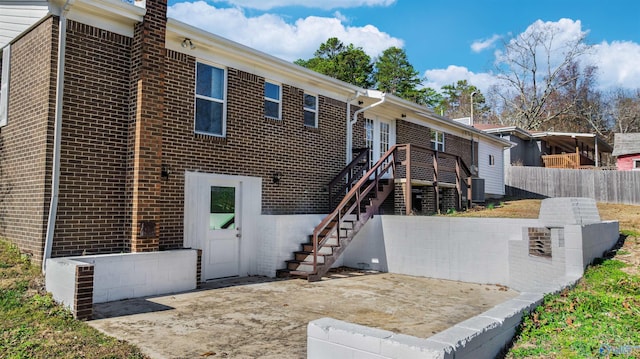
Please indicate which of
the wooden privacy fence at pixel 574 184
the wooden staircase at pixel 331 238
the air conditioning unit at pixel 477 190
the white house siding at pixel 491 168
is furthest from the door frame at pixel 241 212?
the wooden privacy fence at pixel 574 184

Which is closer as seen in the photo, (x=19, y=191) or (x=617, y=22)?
(x=19, y=191)

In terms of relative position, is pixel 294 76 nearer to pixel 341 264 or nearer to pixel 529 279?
pixel 341 264

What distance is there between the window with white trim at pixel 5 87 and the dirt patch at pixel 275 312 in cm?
459

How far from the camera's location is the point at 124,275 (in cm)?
694

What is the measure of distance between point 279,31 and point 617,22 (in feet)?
84.6

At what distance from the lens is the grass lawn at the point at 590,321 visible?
13.1 feet

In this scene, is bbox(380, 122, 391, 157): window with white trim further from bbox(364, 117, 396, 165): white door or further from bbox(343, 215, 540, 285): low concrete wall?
bbox(343, 215, 540, 285): low concrete wall

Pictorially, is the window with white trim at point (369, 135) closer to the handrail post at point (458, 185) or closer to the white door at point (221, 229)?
the handrail post at point (458, 185)

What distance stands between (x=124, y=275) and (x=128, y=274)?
0.22ft

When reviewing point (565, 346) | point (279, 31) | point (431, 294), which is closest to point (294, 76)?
point (431, 294)

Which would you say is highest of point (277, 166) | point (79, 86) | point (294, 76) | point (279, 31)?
point (279, 31)

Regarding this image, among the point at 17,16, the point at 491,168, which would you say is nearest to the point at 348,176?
the point at 17,16

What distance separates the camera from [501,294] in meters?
8.10

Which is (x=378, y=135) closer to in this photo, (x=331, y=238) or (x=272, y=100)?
(x=272, y=100)
